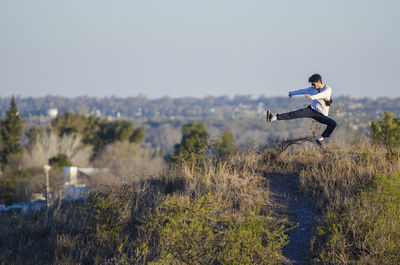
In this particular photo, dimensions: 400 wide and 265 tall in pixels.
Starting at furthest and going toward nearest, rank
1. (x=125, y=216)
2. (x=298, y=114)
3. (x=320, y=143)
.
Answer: (x=320, y=143) → (x=298, y=114) → (x=125, y=216)

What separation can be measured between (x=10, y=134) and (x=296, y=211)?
61979 mm

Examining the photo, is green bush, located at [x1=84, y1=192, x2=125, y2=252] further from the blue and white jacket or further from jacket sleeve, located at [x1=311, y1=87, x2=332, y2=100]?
jacket sleeve, located at [x1=311, y1=87, x2=332, y2=100]

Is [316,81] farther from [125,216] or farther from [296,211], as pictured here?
[125,216]

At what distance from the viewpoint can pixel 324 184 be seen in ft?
36.0

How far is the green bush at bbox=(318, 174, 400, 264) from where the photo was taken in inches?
329

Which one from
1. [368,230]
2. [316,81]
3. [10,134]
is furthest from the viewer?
[10,134]

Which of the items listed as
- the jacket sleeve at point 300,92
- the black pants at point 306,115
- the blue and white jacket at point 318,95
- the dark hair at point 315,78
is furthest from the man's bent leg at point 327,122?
the dark hair at point 315,78

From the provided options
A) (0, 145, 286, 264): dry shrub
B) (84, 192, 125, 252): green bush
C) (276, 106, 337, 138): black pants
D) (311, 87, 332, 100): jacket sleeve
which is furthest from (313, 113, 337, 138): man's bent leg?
(84, 192, 125, 252): green bush

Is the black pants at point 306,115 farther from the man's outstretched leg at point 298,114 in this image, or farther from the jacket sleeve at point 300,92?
the jacket sleeve at point 300,92

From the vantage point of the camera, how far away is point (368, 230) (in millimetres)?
8758

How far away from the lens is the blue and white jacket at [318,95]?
437 inches

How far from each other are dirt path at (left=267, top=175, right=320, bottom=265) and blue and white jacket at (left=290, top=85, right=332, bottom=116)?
1.59 meters

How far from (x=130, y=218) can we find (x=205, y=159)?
272 cm

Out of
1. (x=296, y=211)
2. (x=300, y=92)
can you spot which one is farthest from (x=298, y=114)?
(x=296, y=211)
